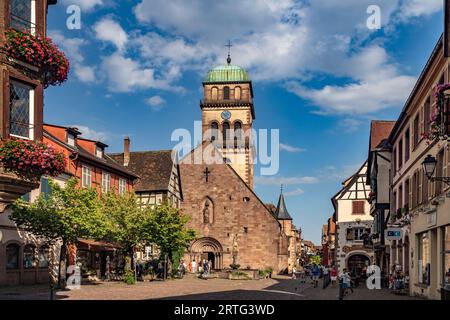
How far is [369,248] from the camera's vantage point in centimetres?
5044

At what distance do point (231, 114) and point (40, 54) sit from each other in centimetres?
6624

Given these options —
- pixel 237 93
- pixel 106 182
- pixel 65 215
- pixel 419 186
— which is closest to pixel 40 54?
pixel 65 215

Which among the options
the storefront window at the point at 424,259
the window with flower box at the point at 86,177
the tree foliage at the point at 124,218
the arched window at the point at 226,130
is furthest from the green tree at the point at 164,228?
the arched window at the point at 226,130

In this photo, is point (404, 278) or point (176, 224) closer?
point (404, 278)

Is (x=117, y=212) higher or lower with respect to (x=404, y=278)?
higher

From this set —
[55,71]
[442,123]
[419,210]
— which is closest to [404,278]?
[419,210]

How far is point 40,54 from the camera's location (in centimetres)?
1539

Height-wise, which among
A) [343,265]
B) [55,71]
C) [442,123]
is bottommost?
[343,265]

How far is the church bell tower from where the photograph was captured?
77.4 m

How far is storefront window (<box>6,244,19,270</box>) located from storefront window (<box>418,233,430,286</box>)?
1917 centimetres

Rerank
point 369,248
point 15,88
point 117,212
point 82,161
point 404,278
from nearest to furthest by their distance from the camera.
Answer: point 15,88 → point 404,278 → point 117,212 → point 82,161 → point 369,248

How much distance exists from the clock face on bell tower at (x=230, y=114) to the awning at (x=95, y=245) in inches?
1381

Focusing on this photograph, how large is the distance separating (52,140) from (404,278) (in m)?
20.7
